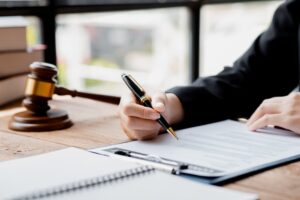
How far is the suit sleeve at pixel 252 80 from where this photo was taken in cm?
138

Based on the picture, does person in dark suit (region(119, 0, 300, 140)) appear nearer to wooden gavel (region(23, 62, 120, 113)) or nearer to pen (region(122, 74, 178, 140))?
pen (region(122, 74, 178, 140))

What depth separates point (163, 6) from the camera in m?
2.29

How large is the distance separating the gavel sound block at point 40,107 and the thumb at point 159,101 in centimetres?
23

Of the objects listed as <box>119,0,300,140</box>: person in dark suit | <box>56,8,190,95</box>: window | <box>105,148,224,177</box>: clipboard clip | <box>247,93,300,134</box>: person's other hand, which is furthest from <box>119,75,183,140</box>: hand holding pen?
<box>56,8,190,95</box>: window

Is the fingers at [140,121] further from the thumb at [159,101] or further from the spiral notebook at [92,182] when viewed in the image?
the spiral notebook at [92,182]

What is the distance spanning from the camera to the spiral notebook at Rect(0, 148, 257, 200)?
781 millimetres

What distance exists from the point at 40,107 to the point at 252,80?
620 mm

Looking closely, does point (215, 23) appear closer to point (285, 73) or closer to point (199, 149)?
point (285, 73)

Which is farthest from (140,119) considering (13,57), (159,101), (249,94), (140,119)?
(13,57)

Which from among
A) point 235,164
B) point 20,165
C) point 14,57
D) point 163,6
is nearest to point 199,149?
point 235,164

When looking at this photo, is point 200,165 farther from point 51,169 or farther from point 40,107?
point 40,107

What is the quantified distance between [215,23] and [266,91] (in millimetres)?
1124

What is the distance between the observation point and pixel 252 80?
1565 mm

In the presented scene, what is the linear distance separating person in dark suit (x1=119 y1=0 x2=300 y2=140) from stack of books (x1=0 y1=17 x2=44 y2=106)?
0.52m
